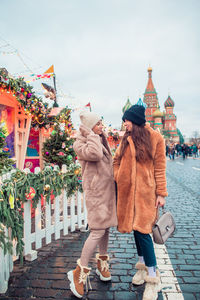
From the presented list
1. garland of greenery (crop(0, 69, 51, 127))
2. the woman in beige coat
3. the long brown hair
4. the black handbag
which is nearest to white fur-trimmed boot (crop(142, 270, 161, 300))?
the black handbag

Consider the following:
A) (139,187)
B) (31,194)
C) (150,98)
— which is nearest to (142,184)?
(139,187)

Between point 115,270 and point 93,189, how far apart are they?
1.18 m

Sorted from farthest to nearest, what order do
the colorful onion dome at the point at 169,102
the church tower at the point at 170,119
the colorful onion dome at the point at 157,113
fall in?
the colorful onion dome at the point at 169,102 → the church tower at the point at 170,119 → the colorful onion dome at the point at 157,113

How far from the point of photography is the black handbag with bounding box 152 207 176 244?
2346 mm

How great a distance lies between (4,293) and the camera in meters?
2.41

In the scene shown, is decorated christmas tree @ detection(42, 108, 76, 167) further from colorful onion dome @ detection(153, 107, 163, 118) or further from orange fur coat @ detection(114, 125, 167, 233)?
colorful onion dome @ detection(153, 107, 163, 118)

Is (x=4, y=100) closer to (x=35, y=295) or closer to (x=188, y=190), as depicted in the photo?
(x=35, y=295)

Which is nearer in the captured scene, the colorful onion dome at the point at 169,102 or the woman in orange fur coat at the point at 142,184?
the woman in orange fur coat at the point at 142,184

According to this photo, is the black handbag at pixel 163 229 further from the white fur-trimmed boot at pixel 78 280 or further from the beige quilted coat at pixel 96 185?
the white fur-trimmed boot at pixel 78 280

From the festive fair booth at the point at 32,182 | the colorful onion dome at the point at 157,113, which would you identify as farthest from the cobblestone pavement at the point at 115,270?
the colorful onion dome at the point at 157,113

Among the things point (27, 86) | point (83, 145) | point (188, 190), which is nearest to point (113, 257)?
point (83, 145)

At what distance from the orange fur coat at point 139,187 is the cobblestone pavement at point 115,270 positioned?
677mm

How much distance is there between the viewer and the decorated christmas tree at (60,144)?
792 cm

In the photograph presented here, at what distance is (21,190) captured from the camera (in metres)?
2.96
